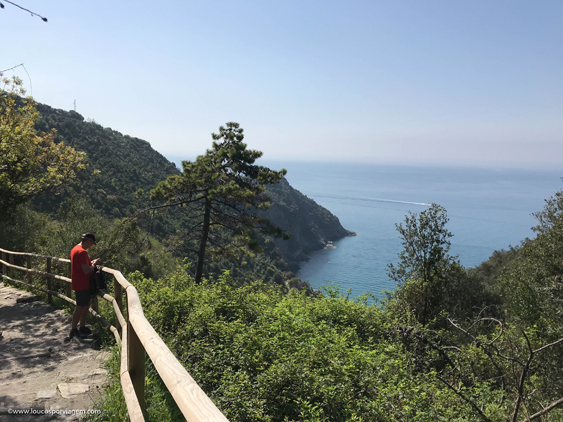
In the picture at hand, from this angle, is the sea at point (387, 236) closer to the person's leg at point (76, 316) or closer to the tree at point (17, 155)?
the tree at point (17, 155)

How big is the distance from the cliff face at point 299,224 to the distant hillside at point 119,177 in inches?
11.5

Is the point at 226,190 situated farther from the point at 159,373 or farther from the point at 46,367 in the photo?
the point at 159,373

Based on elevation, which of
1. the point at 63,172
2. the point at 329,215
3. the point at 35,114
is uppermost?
the point at 35,114

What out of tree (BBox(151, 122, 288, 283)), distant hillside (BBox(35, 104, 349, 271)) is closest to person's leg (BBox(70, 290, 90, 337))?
tree (BBox(151, 122, 288, 283))

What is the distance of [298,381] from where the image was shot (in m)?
4.41

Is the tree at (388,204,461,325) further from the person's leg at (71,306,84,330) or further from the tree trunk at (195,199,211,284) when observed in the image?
the person's leg at (71,306,84,330)

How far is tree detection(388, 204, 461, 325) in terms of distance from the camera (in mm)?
15922

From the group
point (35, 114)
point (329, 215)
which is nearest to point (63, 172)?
point (35, 114)

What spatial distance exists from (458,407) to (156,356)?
535 centimetres

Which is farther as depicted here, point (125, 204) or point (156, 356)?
point (125, 204)


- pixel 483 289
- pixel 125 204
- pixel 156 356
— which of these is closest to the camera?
pixel 156 356

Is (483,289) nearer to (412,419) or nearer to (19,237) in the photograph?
(412,419)

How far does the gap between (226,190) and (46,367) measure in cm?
1261

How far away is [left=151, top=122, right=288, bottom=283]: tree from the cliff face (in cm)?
7155
